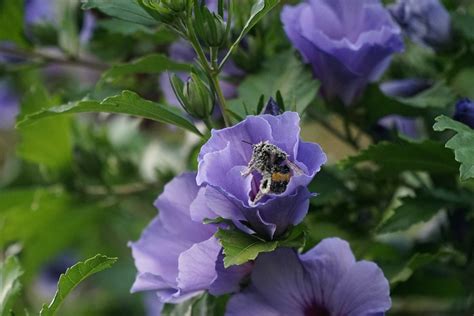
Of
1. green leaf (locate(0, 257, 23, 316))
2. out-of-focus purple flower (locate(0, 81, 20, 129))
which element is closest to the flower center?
green leaf (locate(0, 257, 23, 316))

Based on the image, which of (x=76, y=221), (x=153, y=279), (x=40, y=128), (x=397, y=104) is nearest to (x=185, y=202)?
(x=153, y=279)

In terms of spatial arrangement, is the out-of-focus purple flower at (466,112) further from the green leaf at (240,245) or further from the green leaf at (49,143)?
the green leaf at (49,143)

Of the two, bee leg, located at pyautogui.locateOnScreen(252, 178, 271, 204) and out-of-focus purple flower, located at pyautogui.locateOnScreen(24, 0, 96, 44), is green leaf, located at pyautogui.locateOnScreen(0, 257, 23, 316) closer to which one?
bee leg, located at pyautogui.locateOnScreen(252, 178, 271, 204)

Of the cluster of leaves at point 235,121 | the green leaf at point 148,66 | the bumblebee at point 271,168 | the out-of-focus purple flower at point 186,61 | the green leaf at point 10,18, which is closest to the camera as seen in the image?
the bumblebee at point 271,168

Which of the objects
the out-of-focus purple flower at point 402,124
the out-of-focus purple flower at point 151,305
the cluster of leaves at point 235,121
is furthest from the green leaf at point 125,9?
the out-of-focus purple flower at point 151,305

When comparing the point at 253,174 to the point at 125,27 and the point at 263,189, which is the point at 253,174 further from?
the point at 125,27

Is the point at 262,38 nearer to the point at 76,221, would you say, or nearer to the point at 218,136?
the point at 218,136
